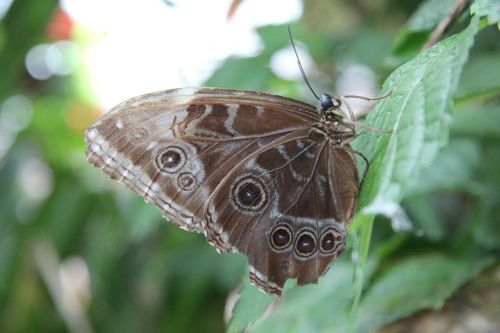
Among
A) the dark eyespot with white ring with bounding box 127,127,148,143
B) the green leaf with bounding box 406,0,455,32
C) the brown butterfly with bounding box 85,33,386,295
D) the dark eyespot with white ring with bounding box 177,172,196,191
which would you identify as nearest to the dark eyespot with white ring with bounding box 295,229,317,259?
the brown butterfly with bounding box 85,33,386,295

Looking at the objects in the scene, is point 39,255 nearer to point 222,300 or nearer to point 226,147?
point 222,300

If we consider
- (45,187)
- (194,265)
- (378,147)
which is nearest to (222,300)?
(194,265)

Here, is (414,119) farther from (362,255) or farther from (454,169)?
(454,169)

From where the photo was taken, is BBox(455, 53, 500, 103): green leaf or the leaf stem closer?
the leaf stem

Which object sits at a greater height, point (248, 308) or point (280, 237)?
point (280, 237)

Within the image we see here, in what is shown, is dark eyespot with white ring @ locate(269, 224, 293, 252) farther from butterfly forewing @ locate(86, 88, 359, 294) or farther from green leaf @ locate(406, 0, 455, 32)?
green leaf @ locate(406, 0, 455, 32)

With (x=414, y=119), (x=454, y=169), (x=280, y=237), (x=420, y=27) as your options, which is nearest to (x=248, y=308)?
(x=280, y=237)

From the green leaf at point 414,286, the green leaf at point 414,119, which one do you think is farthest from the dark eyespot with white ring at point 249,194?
the green leaf at point 414,286
